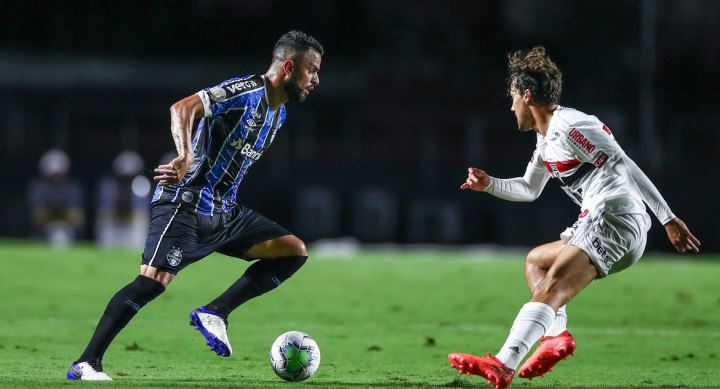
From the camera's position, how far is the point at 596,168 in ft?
23.2

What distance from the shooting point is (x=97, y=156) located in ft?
81.3

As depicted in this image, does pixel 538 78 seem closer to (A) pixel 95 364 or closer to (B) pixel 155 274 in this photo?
(B) pixel 155 274

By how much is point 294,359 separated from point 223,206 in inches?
44.7

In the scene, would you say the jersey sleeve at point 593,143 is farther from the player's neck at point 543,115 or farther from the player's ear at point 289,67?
the player's ear at point 289,67

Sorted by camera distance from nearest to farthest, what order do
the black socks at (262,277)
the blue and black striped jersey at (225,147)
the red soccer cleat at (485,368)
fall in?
1. the red soccer cleat at (485,368)
2. the blue and black striped jersey at (225,147)
3. the black socks at (262,277)

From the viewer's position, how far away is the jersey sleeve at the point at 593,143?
22.8 ft

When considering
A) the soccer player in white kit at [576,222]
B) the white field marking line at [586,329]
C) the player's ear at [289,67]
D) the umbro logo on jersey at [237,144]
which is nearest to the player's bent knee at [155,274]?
the umbro logo on jersey at [237,144]

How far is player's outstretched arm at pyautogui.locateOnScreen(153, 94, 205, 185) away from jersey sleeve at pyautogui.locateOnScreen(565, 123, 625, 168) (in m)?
2.19

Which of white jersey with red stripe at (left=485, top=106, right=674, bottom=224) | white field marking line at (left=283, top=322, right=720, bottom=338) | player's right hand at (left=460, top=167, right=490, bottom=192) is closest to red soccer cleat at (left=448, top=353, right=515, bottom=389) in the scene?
white jersey with red stripe at (left=485, top=106, right=674, bottom=224)

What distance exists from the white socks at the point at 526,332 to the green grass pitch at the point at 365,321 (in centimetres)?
70

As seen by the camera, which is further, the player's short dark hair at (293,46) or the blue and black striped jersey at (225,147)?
the player's short dark hair at (293,46)

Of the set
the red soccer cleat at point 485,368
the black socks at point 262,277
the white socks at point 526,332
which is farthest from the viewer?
the black socks at point 262,277

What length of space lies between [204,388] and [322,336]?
12.6 ft

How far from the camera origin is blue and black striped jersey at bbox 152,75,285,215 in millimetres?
7590
